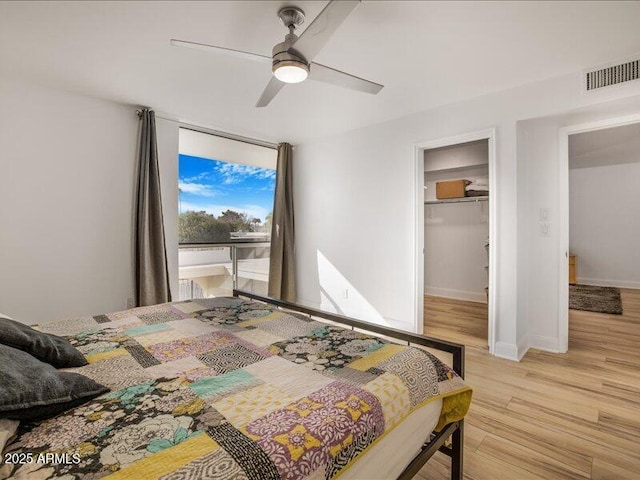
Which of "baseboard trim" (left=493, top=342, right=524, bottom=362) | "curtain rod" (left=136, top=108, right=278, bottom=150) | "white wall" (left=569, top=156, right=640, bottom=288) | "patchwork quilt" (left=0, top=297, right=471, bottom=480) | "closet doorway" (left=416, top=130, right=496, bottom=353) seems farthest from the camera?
"white wall" (left=569, top=156, right=640, bottom=288)

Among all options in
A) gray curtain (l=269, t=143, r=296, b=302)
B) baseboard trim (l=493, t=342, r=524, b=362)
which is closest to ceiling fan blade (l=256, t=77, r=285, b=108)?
gray curtain (l=269, t=143, r=296, b=302)

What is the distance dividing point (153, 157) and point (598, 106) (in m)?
4.04

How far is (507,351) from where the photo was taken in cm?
287

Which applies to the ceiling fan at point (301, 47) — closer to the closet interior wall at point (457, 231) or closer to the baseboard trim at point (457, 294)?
the closet interior wall at point (457, 231)

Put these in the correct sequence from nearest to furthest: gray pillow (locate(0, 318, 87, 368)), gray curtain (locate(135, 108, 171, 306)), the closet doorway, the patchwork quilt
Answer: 1. the patchwork quilt
2. gray pillow (locate(0, 318, 87, 368))
3. gray curtain (locate(135, 108, 171, 306))
4. the closet doorway

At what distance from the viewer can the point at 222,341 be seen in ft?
5.13

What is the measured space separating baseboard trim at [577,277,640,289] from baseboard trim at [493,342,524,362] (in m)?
4.74

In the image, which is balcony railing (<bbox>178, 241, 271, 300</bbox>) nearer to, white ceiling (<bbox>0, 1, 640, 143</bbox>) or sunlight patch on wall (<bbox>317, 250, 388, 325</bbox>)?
sunlight patch on wall (<bbox>317, 250, 388, 325</bbox>)

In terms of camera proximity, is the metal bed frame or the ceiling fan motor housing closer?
the metal bed frame

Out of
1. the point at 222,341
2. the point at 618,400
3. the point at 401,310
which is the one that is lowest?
the point at 618,400

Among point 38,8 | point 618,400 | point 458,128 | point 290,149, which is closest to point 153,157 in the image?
point 38,8

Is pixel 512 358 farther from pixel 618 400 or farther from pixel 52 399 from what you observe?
pixel 52 399

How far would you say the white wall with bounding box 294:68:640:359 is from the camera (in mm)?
2852

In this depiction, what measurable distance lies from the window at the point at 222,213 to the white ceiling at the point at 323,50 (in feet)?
3.21
